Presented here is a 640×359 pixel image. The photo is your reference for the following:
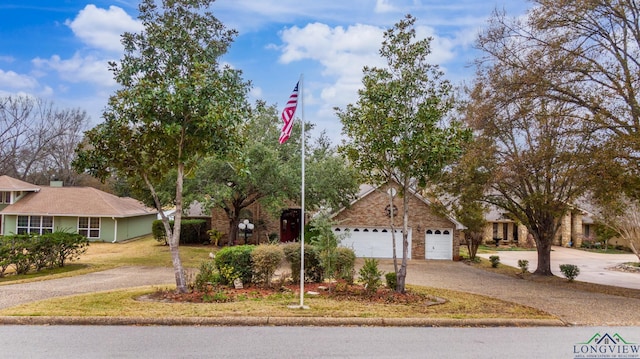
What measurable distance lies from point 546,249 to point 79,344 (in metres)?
19.3

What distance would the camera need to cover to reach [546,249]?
20578mm

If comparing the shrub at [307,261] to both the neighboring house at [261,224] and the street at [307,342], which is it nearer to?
the street at [307,342]

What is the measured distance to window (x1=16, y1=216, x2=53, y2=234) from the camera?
2998cm

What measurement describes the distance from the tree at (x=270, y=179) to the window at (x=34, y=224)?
517 inches

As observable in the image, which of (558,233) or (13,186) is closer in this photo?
(13,186)

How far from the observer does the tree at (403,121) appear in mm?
11492

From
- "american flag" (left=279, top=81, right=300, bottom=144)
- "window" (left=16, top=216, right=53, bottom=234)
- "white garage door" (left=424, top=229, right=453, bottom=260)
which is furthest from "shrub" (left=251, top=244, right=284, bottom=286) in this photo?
"window" (left=16, top=216, right=53, bottom=234)

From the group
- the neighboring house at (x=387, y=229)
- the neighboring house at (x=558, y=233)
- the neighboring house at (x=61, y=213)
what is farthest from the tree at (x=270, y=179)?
the neighboring house at (x=558, y=233)

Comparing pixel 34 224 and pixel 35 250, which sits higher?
pixel 34 224

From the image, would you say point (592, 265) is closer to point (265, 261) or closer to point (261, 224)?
point (261, 224)

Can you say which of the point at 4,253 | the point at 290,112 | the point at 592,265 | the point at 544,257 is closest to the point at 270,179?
the point at 4,253

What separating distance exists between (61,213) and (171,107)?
23.7 m

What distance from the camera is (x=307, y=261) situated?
→ 13.1 m

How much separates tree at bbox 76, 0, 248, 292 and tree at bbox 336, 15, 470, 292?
10.1ft
